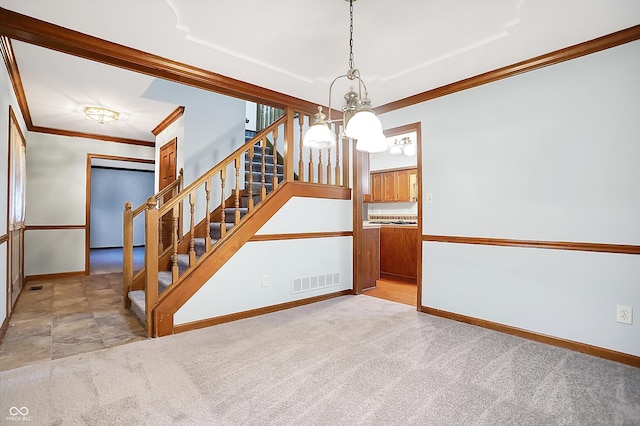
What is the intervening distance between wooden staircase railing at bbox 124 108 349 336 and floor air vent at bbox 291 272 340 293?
3.32ft

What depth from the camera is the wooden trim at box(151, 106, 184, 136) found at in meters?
4.42

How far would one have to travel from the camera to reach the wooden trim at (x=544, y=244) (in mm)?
2334

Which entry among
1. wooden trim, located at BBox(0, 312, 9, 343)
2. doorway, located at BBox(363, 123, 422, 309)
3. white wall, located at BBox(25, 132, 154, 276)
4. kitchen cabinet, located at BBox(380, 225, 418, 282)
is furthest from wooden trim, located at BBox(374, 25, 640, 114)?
white wall, located at BBox(25, 132, 154, 276)

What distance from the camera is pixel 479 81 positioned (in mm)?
3072

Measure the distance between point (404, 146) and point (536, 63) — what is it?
325 centimetres

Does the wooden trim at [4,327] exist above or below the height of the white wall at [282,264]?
below

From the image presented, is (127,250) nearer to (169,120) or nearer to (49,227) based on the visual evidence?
(169,120)

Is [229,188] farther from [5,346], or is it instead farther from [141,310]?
[5,346]

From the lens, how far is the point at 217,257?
3.08m

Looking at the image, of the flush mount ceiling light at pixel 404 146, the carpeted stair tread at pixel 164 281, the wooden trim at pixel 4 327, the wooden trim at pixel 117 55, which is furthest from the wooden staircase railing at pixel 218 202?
the flush mount ceiling light at pixel 404 146

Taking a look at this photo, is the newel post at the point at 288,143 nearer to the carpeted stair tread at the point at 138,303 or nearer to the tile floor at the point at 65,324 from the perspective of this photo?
the carpeted stair tread at the point at 138,303

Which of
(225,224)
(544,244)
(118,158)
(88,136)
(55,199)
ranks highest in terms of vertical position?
(88,136)

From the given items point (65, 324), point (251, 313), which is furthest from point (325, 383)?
point (65, 324)

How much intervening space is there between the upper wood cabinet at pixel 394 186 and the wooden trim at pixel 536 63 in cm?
286
